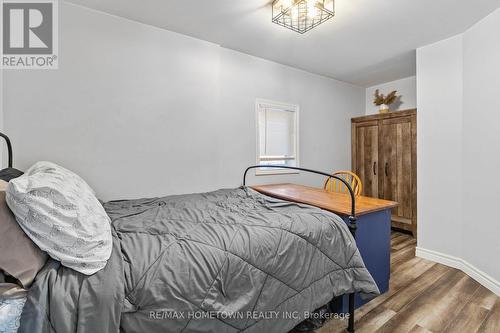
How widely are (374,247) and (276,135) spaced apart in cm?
192

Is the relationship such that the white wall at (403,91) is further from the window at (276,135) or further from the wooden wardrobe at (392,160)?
the window at (276,135)

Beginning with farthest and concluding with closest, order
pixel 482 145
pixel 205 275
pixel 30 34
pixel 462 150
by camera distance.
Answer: pixel 462 150, pixel 482 145, pixel 30 34, pixel 205 275

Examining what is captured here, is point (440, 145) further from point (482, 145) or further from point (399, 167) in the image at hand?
point (399, 167)

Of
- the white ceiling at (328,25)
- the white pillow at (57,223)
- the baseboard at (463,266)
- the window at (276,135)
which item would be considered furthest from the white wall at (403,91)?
the white pillow at (57,223)

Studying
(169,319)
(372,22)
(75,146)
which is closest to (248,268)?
(169,319)

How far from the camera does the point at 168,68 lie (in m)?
2.38

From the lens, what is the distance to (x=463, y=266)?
2350 mm

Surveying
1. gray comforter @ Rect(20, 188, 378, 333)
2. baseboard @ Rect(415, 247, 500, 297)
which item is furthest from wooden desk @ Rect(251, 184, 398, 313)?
baseboard @ Rect(415, 247, 500, 297)

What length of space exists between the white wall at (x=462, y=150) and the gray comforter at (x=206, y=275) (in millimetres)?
1533

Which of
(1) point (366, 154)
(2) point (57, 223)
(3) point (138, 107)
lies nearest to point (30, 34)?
(3) point (138, 107)

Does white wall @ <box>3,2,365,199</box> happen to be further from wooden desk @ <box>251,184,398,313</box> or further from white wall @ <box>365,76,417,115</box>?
white wall @ <box>365,76,417,115</box>

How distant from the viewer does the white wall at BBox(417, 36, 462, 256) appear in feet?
8.02

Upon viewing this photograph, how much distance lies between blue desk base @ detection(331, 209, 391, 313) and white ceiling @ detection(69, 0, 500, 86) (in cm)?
173

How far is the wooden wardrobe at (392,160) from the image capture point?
3.26 meters
